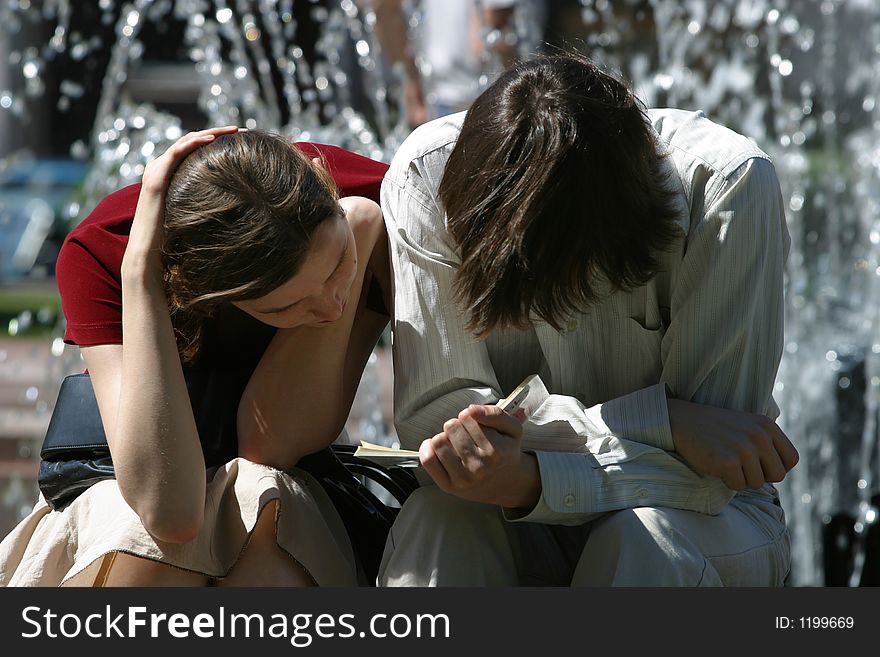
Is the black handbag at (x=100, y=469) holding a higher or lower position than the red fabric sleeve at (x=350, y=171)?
lower

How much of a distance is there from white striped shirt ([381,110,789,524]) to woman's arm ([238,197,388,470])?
0.30 ft

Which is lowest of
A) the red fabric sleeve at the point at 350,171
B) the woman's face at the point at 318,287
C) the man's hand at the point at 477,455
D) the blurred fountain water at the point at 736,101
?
the blurred fountain water at the point at 736,101

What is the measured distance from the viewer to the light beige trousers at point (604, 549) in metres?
1.65

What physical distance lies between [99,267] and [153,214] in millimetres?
195

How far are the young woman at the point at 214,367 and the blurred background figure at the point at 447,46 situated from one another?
332 centimetres

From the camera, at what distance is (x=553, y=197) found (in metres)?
1.62

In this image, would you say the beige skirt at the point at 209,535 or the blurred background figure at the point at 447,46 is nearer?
the beige skirt at the point at 209,535

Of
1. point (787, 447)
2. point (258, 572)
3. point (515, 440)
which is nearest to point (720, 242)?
point (787, 447)

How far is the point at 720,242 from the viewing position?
1793mm

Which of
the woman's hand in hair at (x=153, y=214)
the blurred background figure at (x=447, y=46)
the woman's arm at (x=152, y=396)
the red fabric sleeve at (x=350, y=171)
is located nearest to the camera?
the woman's arm at (x=152, y=396)

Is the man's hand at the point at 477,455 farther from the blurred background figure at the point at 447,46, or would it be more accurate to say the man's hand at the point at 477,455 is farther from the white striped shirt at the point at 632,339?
the blurred background figure at the point at 447,46

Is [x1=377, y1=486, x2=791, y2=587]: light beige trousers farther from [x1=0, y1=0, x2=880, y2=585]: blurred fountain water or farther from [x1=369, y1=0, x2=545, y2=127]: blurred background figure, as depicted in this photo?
[x1=369, y1=0, x2=545, y2=127]: blurred background figure

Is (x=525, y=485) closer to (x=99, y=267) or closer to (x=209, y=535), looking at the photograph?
(x=209, y=535)

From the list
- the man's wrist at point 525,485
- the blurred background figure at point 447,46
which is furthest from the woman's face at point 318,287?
the blurred background figure at point 447,46
